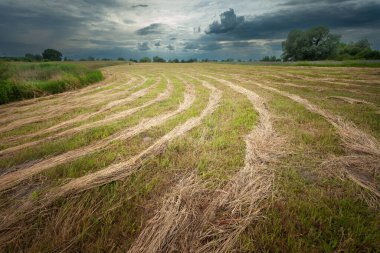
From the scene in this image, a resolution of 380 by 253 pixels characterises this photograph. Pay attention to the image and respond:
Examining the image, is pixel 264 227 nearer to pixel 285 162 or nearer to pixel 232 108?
pixel 285 162

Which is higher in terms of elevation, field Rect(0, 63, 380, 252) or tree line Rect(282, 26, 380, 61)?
tree line Rect(282, 26, 380, 61)

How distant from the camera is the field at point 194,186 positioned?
6.57 feet

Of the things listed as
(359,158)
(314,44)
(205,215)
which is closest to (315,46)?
(314,44)

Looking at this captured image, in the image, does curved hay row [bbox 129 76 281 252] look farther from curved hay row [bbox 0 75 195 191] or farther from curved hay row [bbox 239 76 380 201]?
curved hay row [bbox 0 75 195 191]

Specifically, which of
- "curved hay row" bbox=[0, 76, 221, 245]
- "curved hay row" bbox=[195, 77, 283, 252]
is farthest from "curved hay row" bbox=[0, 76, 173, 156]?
"curved hay row" bbox=[195, 77, 283, 252]

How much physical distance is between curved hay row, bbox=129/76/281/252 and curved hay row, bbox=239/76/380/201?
1.27m

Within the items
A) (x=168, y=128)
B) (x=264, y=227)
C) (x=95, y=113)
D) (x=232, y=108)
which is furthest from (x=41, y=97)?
(x=264, y=227)

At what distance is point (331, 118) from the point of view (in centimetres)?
552

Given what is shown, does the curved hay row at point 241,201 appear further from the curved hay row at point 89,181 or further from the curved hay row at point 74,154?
→ the curved hay row at point 74,154

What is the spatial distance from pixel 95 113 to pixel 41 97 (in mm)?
6128

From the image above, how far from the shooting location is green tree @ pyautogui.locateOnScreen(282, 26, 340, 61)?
5597cm

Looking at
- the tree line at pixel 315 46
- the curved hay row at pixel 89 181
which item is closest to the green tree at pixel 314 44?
Answer: the tree line at pixel 315 46

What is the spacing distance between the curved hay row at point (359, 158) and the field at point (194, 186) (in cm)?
2

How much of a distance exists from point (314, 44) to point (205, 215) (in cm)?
7202
